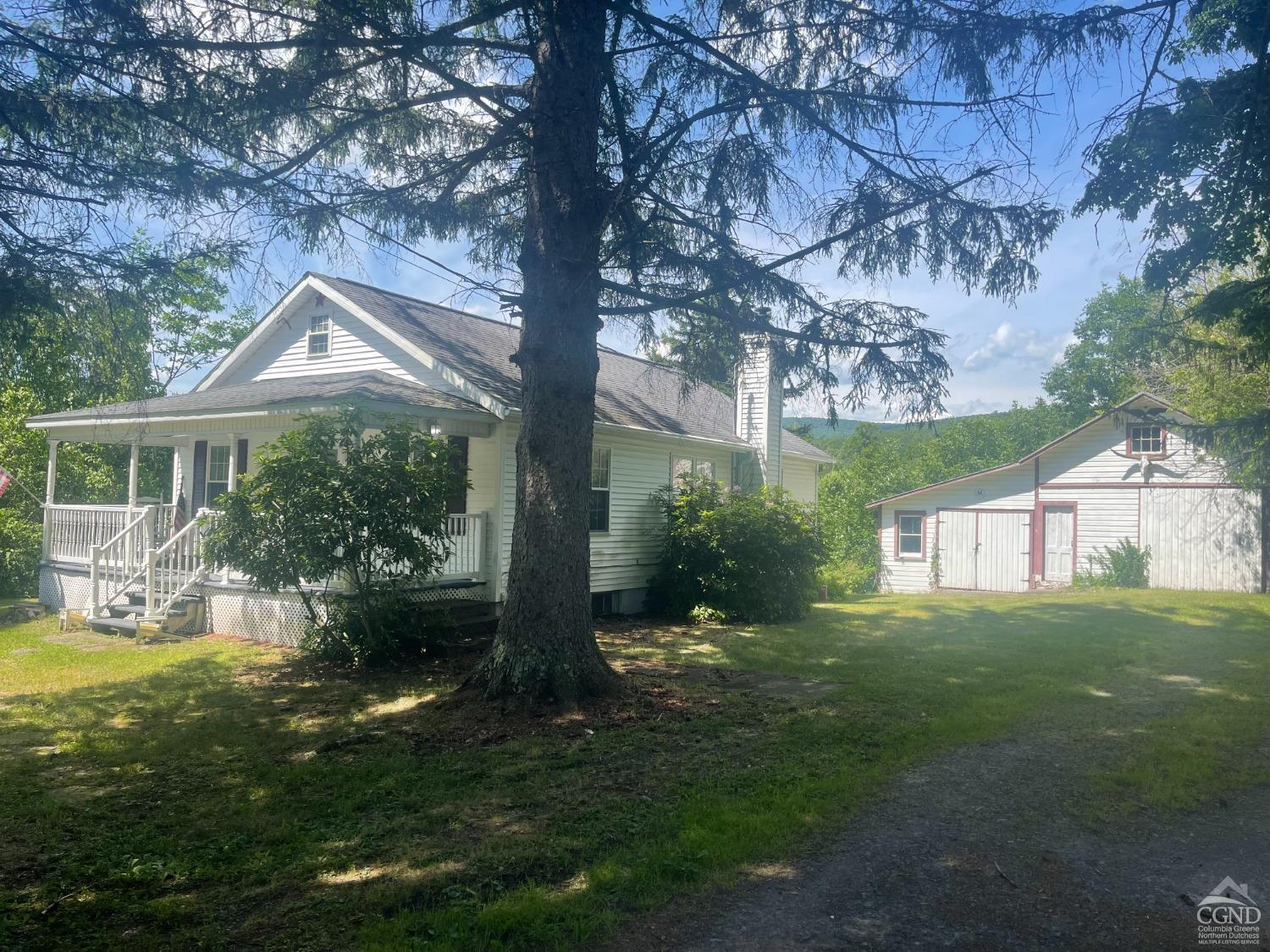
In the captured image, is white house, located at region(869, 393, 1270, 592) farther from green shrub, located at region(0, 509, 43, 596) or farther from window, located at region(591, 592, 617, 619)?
green shrub, located at region(0, 509, 43, 596)

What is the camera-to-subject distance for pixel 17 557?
17578 millimetres

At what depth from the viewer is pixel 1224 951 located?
353 cm

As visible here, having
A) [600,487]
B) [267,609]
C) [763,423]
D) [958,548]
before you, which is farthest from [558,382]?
[958,548]

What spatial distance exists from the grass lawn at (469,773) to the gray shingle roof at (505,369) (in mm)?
4553

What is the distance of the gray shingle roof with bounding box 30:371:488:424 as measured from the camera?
1172cm

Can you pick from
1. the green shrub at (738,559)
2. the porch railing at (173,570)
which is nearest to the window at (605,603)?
the green shrub at (738,559)

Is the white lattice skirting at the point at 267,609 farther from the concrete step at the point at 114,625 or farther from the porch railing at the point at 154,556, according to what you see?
the concrete step at the point at 114,625

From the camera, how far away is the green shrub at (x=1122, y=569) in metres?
21.7

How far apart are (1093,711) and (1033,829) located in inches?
142

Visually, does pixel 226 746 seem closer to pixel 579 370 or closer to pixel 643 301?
pixel 579 370

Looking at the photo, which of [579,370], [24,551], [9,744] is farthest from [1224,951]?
[24,551]

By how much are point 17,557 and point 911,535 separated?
22.8 meters

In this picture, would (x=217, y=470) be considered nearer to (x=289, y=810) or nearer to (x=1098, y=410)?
(x=289, y=810)

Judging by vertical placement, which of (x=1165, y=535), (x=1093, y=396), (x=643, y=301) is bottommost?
(x=1165, y=535)
